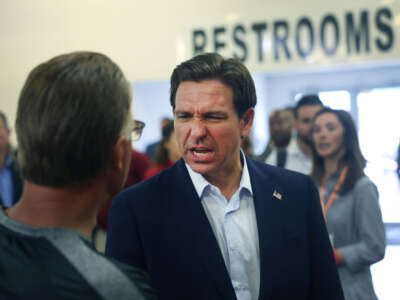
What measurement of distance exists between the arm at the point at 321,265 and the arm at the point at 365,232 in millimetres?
744

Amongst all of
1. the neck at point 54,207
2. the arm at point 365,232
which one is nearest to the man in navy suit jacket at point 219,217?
Result: the neck at point 54,207

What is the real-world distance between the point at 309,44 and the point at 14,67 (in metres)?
3.98

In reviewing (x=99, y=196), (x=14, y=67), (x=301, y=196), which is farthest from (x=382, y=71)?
(x=99, y=196)

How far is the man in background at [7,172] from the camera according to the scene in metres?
3.82

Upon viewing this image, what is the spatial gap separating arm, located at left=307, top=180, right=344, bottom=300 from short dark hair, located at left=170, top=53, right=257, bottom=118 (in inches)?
19.4

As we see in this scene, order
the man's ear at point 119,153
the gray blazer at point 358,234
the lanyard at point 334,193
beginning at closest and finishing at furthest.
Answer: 1. the man's ear at point 119,153
2. the gray blazer at point 358,234
3. the lanyard at point 334,193

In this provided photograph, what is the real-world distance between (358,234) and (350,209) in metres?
0.14

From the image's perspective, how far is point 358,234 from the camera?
8.22 ft

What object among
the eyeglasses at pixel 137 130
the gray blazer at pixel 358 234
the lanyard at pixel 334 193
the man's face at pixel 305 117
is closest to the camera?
the eyeglasses at pixel 137 130

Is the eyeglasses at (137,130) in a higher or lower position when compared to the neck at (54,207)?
higher

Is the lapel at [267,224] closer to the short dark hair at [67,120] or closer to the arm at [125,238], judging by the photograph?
the arm at [125,238]

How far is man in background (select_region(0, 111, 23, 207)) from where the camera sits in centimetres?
382

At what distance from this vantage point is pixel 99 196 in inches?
39.8

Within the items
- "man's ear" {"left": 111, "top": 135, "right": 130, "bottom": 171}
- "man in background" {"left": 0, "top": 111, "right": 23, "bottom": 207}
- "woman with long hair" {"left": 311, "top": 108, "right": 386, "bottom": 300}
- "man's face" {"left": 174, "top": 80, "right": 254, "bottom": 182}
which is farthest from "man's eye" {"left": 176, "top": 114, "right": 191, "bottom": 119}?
"man in background" {"left": 0, "top": 111, "right": 23, "bottom": 207}
